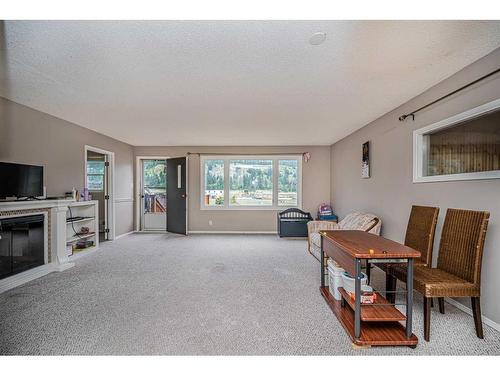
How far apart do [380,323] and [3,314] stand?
3.35 meters

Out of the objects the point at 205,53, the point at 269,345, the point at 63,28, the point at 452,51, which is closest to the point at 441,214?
the point at 452,51

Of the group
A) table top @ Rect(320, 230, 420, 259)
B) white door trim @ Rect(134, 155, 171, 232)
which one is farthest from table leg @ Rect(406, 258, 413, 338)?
white door trim @ Rect(134, 155, 171, 232)

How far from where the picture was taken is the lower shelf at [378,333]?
173cm

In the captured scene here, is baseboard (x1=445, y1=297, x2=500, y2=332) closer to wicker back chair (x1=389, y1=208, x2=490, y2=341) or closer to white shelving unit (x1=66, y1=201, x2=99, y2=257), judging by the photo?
wicker back chair (x1=389, y1=208, x2=490, y2=341)

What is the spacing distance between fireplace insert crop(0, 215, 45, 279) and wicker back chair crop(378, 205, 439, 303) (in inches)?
163

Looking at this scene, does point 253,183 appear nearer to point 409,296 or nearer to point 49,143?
point 49,143

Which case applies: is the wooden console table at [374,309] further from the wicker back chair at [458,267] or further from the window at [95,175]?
the window at [95,175]

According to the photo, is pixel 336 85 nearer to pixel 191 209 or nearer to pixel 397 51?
pixel 397 51

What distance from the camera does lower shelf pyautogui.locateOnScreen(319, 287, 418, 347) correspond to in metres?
1.73

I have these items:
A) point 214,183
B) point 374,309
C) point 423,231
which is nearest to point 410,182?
point 423,231

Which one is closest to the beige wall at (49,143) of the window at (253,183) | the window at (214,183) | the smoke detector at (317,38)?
the window at (214,183)

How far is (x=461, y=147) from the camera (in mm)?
2439

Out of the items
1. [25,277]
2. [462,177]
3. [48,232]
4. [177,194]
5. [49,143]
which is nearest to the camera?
[462,177]

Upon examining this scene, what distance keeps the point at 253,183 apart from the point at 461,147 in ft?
14.6
